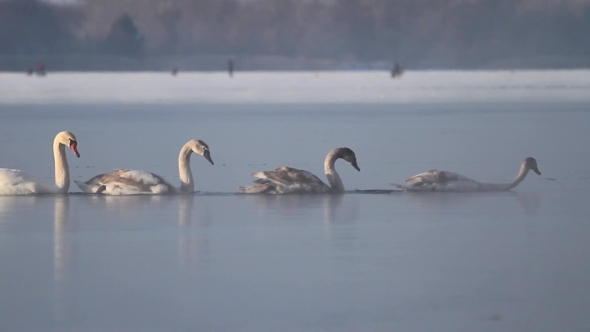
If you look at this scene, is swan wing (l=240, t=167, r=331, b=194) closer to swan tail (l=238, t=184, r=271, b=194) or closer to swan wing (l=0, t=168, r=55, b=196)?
swan tail (l=238, t=184, r=271, b=194)

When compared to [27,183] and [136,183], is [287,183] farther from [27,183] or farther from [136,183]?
[27,183]

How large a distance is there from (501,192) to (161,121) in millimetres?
12353

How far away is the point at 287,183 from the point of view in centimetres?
1114

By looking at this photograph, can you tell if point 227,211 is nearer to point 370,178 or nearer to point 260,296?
point 370,178

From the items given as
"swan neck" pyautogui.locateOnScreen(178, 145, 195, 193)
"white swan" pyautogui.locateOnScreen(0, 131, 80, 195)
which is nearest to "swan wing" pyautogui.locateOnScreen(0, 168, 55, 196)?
"white swan" pyautogui.locateOnScreen(0, 131, 80, 195)

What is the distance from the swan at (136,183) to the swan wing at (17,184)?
48cm

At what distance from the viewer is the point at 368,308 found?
20.4 feet

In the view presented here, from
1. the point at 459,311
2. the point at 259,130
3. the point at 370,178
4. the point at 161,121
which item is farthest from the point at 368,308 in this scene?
the point at 161,121

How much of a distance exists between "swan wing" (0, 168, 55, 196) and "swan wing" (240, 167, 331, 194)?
1924mm

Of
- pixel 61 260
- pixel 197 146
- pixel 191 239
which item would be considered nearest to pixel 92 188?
pixel 197 146

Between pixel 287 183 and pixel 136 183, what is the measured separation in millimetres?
1396

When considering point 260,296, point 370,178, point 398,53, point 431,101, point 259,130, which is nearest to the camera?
point 260,296

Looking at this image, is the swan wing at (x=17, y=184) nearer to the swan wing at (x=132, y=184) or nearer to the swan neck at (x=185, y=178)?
the swan wing at (x=132, y=184)

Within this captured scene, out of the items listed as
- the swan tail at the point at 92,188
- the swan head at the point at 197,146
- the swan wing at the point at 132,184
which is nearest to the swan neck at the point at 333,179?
the swan head at the point at 197,146
